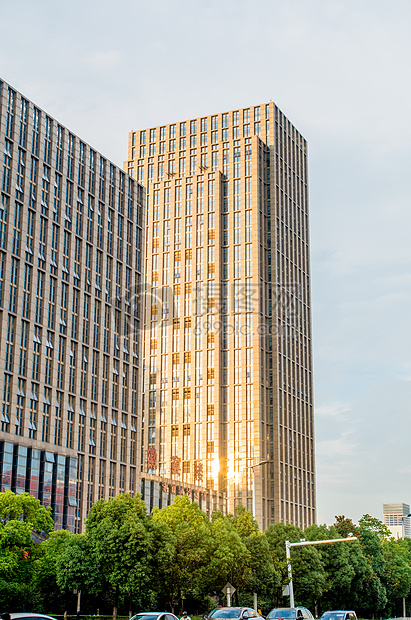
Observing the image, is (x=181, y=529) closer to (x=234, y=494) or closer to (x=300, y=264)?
(x=234, y=494)

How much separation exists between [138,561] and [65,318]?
45.4 metres

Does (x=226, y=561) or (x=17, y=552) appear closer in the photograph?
(x=17, y=552)

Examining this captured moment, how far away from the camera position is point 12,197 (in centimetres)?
8081

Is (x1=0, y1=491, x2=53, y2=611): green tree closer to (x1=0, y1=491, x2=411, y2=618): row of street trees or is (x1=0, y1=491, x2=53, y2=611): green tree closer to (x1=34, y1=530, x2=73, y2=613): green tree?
(x1=0, y1=491, x2=411, y2=618): row of street trees

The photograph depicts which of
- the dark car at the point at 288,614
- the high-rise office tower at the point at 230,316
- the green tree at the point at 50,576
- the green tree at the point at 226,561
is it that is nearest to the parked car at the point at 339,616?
the dark car at the point at 288,614

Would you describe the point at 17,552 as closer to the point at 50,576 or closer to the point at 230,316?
the point at 50,576

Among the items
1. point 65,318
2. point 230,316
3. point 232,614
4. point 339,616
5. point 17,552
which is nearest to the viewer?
point 232,614

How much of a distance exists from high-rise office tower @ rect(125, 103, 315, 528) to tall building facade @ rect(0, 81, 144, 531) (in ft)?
74.0

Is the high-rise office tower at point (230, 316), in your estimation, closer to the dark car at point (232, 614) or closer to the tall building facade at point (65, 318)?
the tall building facade at point (65, 318)

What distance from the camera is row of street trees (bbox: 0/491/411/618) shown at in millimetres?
45719

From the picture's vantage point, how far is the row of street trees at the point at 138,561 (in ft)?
150

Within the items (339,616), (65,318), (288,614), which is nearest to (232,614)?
(288,614)

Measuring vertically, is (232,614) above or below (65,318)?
below

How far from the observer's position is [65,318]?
285ft
